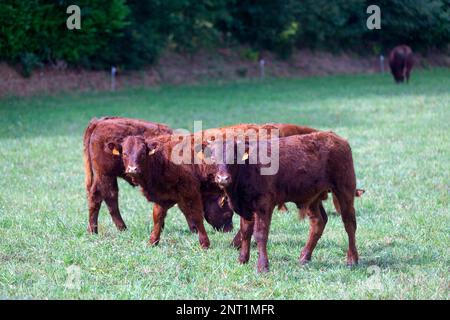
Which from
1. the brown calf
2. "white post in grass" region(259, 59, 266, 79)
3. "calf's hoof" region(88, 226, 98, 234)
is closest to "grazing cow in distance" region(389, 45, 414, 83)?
"white post in grass" region(259, 59, 266, 79)

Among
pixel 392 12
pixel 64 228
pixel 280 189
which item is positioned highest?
pixel 392 12

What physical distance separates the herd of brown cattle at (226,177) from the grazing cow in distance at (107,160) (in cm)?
1

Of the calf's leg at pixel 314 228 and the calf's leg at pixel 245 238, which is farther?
the calf's leg at pixel 314 228

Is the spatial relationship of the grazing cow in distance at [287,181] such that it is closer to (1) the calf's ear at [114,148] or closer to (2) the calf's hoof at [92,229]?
(1) the calf's ear at [114,148]

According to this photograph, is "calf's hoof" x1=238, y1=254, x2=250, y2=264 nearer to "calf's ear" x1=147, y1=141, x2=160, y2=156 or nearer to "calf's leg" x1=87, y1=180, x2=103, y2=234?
"calf's ear" x1=147, y1=141, x2=160, y2=156

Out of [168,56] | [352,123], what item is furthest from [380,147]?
[168,56]

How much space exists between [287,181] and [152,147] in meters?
1.65

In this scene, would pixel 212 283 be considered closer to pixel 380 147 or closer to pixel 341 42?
pixel 380 147

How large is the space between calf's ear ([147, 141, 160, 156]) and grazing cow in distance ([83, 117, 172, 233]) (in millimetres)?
712

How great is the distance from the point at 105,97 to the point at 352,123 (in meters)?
10.6

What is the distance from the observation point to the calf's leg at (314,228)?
812 centimetres

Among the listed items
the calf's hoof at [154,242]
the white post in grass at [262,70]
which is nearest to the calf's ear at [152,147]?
the calf's hoof at [154,242]

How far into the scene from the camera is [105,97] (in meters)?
28.3

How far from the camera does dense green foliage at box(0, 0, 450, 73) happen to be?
29.0 meters
